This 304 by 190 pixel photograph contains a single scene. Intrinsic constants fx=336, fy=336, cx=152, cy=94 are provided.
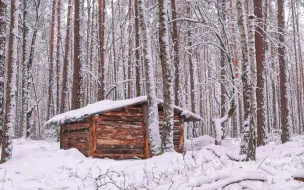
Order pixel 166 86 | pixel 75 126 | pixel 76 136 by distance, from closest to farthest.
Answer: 1. pixel 166 86
2. pixel 76 136
3. pixel 75 126

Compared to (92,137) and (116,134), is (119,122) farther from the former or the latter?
(92,137)

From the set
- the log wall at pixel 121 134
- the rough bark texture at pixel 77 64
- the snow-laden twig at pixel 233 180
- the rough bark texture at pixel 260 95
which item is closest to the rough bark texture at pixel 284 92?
the rough bark texture at pixel 260 95

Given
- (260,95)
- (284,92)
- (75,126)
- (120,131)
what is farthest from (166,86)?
(284,92)

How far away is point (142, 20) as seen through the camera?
37.5 ft

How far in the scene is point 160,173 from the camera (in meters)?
6.93

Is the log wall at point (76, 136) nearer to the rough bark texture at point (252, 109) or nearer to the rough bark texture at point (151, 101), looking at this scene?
the rough bark texture at point (151, 101)

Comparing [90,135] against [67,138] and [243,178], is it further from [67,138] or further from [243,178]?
[243,178]

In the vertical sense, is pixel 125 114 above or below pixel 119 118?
above

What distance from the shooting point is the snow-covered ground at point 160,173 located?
475 centimetres

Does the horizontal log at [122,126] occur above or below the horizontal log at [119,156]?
above

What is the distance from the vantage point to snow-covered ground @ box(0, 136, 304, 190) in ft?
15.6

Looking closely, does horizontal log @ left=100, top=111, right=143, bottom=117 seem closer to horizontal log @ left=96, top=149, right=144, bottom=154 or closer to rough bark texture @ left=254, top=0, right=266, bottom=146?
horizontal log @ left=96, top=149, right=144, bottom=154

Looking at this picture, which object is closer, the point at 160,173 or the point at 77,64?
the point at 160,173

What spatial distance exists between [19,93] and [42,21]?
7045 millimetres
